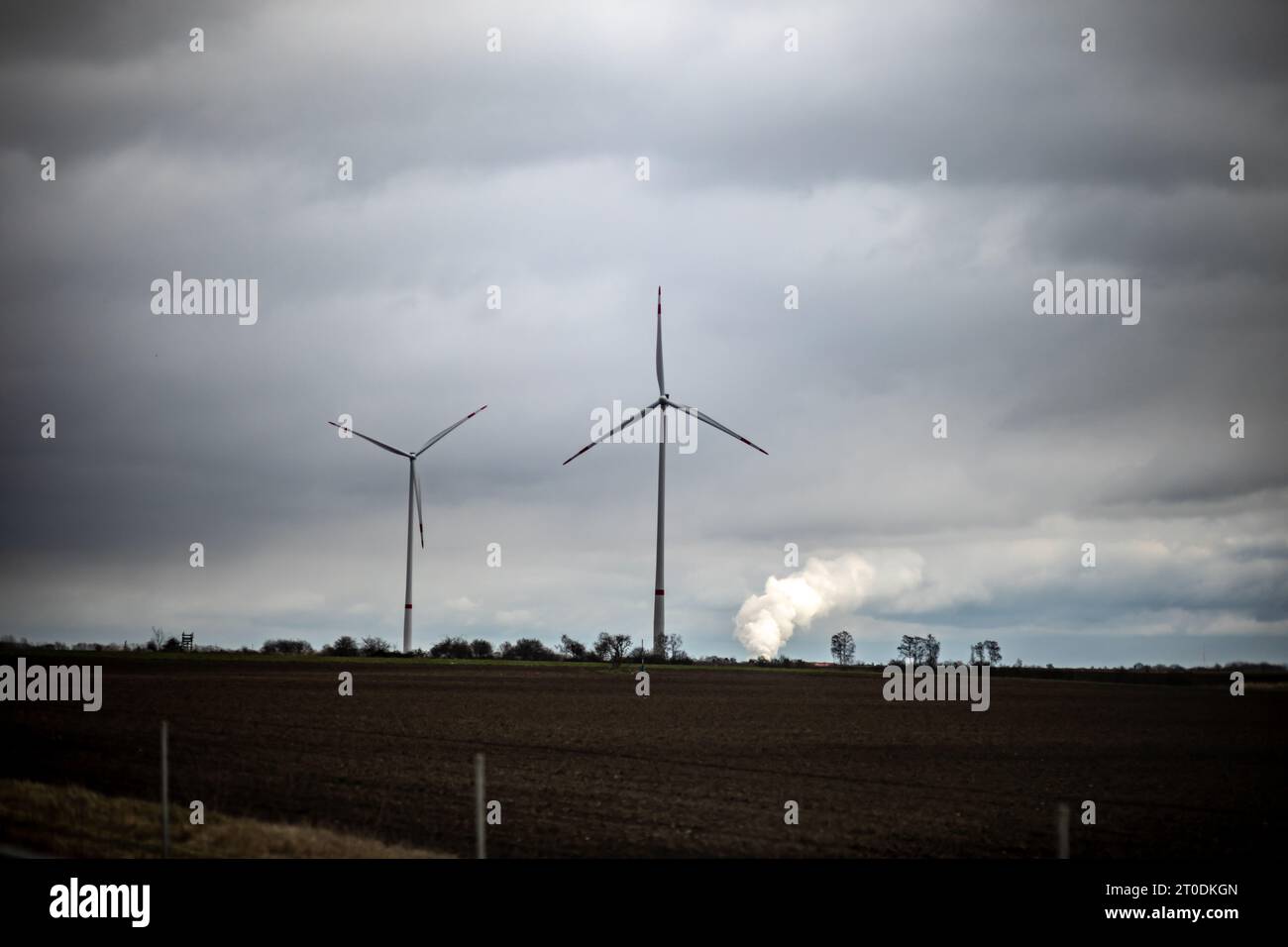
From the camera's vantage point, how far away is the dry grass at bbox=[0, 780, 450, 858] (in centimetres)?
2422

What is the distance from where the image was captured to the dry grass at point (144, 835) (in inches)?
953

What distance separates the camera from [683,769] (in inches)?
1724

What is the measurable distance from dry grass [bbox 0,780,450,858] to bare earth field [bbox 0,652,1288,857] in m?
1.91

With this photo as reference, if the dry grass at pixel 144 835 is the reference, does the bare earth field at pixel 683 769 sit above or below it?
below

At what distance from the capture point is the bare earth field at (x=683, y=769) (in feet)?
98.7

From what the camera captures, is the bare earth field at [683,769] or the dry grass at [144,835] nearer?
the dry grass at [144,835]

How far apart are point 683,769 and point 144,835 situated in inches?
844

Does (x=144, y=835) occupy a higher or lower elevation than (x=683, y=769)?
higher

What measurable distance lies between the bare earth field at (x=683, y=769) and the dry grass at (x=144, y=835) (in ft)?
6.26

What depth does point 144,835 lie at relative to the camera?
26391mm

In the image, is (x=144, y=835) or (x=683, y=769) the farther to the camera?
(x=683, y=769)

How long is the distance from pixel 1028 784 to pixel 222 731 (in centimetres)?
3353

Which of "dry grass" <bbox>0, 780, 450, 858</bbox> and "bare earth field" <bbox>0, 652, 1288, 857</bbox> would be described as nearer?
"dry grass" <bbox>0, 780, 450, 858</bbox>
